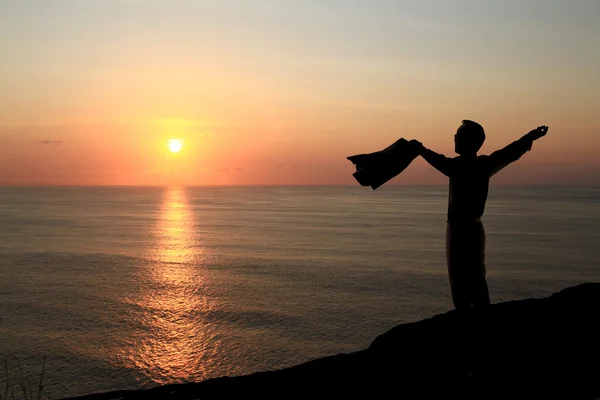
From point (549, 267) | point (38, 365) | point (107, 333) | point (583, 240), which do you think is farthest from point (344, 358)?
point (583, 240)

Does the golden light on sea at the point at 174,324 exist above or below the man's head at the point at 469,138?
below

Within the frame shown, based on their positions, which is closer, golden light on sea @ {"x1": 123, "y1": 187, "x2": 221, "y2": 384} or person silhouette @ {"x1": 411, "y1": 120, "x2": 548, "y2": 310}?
person silhouette @ {"x1": 411, "y1": 120, "x2": 548, "y2": 310}

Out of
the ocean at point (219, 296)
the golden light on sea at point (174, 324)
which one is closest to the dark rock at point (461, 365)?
the ocean at point (219, 296)

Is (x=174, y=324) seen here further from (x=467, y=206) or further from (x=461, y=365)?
(x=461, y=365)

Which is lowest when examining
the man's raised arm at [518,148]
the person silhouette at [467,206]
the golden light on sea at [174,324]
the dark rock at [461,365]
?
the golden light on sea at [174,324]

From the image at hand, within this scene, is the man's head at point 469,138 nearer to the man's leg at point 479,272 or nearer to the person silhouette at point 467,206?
the person silhouette at point 467,206

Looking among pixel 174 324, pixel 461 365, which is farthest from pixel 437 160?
pixel 174 324

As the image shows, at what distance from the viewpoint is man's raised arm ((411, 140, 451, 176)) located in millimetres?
4117

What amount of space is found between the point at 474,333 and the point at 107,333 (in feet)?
64.0

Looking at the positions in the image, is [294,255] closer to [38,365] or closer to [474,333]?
[38,365]

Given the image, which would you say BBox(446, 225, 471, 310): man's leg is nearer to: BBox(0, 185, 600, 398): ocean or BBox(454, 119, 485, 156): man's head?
BBox(454, 119, 485, 156): man's head

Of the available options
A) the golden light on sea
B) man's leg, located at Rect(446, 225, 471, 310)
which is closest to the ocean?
the golden light on sea

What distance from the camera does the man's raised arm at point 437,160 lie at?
412 cm

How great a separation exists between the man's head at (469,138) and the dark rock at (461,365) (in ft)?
6.42
